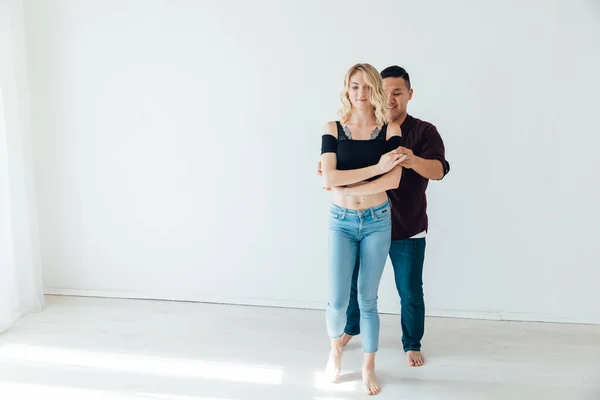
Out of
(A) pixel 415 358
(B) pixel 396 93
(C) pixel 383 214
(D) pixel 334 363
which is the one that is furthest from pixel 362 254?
(B) pixel 396 93

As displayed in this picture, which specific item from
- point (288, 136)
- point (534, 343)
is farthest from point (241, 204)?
point (534, 343)

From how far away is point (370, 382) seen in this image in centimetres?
260

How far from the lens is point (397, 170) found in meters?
2.50

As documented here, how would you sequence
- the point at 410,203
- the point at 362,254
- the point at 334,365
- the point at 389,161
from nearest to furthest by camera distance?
the point at 389,161
the point at 362,254
the point at 334,365
the point at 410,203

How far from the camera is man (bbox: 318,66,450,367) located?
2.73 metres

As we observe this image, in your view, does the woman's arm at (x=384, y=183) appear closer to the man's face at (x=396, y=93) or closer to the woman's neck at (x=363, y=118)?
the woman's neck at (x=363, y=118)

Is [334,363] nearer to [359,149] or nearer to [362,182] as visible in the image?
[362,182]

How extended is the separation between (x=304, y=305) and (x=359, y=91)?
5.21 feet

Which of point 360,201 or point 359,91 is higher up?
point 359,91

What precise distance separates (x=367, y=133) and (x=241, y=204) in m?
1.26

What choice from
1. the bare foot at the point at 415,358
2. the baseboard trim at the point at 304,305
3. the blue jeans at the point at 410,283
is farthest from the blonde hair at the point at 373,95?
the baseboard trim at the point at 304,305

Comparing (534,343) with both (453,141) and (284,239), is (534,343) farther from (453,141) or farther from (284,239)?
(284,239)

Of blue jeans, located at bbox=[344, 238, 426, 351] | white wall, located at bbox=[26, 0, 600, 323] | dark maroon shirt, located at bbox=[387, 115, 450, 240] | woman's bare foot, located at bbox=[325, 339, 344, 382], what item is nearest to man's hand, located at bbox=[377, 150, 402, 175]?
dark maroon shirt, located at bbox=[387, 115, 450, 240]

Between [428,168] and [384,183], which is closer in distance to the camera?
[384,183]
